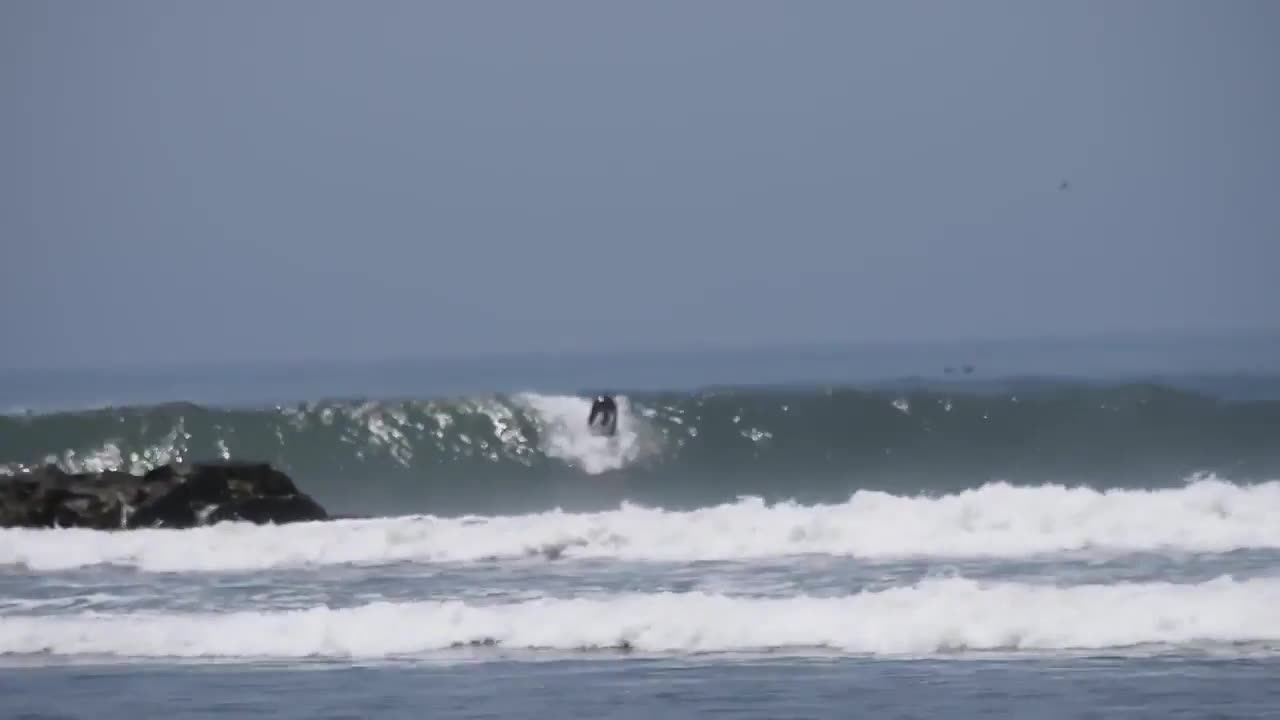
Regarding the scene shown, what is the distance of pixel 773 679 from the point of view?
14.2 meters

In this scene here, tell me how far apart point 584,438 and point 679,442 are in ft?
5.10

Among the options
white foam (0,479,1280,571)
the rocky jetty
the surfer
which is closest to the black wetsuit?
the surfer

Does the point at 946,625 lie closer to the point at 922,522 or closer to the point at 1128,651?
the point at 1128,651

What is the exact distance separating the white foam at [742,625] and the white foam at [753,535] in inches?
170

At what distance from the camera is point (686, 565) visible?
836 inches

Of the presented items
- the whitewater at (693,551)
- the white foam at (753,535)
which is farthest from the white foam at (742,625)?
the white foam at (753,535)

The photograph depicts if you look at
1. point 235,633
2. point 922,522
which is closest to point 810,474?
point 922,522

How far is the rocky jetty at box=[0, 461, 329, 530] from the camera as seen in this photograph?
85.1 feet

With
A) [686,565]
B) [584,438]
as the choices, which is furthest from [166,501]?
[584,438]

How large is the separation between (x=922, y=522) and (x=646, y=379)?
172ft

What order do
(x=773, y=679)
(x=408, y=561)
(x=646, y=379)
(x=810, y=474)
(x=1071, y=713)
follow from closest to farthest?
(x=1071, y=713) < (x=773, y=679) < (x=408, y=561) < (x=810, y=474) < (x=646, y=379)

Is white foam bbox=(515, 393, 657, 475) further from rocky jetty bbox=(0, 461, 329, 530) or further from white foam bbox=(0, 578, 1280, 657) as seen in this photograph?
white foam bbox=(0, 578, 1280, 657)

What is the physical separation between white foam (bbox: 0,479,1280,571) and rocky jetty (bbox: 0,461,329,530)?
2.70 feet

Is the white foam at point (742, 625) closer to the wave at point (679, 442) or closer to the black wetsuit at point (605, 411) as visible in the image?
the wave at point (679, 442)
